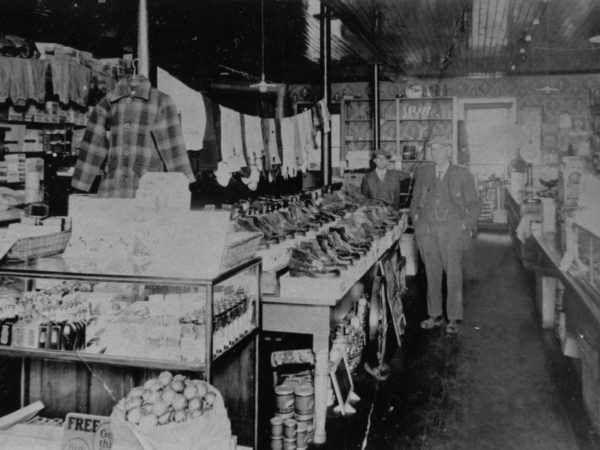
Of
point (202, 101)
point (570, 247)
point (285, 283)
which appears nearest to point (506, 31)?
point (570, 247)

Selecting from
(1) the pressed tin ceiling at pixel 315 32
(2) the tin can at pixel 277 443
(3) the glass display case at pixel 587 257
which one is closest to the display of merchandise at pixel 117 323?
(2) the tin can at pixel 277 443

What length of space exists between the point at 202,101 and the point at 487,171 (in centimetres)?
1102

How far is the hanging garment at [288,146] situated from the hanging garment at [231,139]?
104 cm

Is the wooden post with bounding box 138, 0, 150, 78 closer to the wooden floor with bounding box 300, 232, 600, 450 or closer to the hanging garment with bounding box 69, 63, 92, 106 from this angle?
the wooden floor with bounding box 300, 232, 600, 450

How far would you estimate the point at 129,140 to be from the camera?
12.6 feet

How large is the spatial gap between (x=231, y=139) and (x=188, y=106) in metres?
0.80

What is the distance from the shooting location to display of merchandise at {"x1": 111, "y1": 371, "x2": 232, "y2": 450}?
214 cm

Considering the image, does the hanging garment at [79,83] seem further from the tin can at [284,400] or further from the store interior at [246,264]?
the tin can at [284,400]

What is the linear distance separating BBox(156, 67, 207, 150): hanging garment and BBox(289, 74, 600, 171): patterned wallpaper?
967 centimetres

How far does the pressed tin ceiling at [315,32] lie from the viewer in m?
7.32

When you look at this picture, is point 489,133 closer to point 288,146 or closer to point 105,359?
Answer: point 288,146

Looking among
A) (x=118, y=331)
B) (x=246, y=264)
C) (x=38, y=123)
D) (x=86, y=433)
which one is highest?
(x=38, y=123)

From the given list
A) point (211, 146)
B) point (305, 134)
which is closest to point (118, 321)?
point (211, 146)

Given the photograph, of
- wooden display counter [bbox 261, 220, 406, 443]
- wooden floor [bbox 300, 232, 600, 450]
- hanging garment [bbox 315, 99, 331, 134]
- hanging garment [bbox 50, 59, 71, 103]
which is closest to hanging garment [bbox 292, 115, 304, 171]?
hanging garment [bbox 315, 99, 331, 134]
